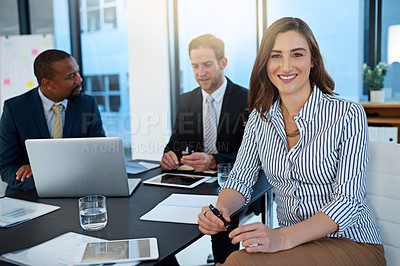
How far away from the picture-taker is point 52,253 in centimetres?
109

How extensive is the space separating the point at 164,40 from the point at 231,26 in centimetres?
82

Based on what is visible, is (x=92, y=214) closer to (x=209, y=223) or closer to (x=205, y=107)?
(x=209, y=223)

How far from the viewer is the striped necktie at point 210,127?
260 cm

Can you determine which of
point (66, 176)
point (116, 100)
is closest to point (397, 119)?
point (66, 176)

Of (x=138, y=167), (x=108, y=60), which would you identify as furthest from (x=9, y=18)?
(x=138, y=167)

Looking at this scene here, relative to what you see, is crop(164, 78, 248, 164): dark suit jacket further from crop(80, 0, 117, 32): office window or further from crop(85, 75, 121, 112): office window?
crop(80, 0, 117, 32): office window

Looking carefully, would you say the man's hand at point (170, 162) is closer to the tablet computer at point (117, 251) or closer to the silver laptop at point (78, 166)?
the silver laptop at point (78, 166)

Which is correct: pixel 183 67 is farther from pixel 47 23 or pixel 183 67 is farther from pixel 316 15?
pixel 47 23

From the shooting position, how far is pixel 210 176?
6.52ft

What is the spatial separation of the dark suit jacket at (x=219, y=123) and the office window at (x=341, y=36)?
66.2 inches

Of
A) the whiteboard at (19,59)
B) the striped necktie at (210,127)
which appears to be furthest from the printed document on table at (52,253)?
the whiteboard at (19,59)

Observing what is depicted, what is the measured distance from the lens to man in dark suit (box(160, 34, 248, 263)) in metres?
2.51

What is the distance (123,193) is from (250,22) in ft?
10.3

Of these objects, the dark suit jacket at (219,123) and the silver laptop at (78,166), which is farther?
the dark suit jacket at (219,123)
